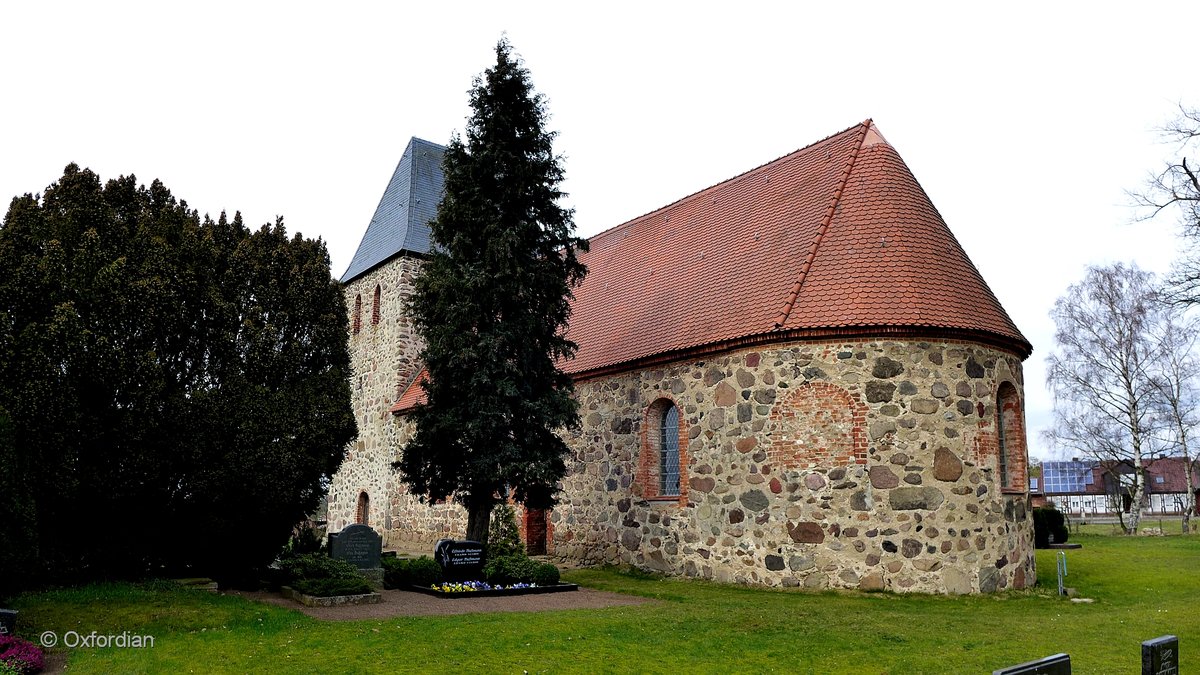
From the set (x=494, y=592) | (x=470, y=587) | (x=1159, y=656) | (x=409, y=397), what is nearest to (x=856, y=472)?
(x=494, y=592)

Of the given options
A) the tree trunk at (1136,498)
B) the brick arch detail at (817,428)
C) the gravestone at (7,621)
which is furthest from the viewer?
the tree trunk at (1136,498)

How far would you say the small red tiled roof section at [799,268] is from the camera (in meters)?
13.9

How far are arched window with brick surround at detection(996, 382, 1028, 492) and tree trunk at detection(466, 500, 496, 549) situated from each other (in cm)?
894

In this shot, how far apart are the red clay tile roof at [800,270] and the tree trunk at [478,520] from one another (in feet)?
13.4

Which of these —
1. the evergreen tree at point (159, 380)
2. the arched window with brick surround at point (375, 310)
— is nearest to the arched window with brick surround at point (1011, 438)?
the evergreen tree at point (159, 380)

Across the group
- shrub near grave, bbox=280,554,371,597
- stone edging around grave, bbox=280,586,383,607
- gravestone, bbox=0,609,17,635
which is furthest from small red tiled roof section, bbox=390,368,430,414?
gravestone, bbox=0,609,17,635

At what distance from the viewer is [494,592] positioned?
13070 mm

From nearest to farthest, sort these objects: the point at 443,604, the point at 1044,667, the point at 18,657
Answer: the point at 1044,667, the point at 18,657, the point at 443,604

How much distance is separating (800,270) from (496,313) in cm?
538

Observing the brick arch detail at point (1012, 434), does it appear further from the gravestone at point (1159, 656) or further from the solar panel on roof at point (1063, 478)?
the solar panel on roof at point (1063, 478)

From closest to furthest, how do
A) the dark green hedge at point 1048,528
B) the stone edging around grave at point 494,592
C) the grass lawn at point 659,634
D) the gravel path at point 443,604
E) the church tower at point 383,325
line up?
the grass lawn at point 659,634 → the gravel path at point 443,604 → the stone edging around grave at point 494,592 → the dark green hedge at point 1048,528 → the church tower at point 383,325

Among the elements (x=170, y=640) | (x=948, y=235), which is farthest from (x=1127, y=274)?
(x=170, y=640)

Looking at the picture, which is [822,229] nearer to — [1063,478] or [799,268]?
[799,268]

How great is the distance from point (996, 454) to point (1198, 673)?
6413 mm
